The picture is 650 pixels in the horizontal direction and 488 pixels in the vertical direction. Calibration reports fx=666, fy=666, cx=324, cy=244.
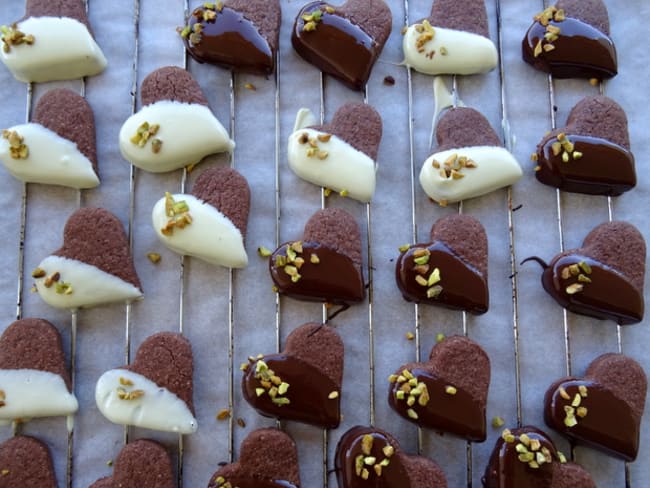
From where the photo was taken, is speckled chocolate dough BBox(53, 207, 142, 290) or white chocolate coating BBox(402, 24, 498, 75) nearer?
speckled chocolate dough BBox(53, 207, 142, 290)

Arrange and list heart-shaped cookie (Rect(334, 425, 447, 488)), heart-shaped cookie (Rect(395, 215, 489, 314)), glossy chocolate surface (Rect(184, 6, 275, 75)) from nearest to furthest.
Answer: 1. heart-shaped cookie (Rect(334, 425, 447, 488))
2. heart-shaped cookie (Rect(395, 215, 489, 314))
3. glossy chocolate surface (Rect(184, 6, 275, 75))

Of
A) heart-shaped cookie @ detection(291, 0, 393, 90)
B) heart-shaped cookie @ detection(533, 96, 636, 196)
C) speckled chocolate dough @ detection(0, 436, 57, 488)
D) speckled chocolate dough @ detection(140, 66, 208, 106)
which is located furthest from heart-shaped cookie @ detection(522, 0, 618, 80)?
speckled chocolate dough @ detection(0, 436, 57, 488)

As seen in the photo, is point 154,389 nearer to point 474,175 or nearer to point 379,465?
point 379,465

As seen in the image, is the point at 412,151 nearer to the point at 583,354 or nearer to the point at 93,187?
the point at 583,354

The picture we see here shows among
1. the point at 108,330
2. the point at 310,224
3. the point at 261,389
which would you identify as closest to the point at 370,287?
the point at 310,224

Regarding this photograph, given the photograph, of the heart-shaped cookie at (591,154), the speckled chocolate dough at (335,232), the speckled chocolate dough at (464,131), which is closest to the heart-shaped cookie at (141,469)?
the speckled chocolate dough at (335,232)

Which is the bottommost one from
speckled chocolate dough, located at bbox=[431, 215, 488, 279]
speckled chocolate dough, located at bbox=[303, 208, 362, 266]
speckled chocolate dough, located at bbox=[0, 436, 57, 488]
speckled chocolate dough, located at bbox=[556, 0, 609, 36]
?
speckled chocolate dough, located at bbox=[0, 436, 57, 488]

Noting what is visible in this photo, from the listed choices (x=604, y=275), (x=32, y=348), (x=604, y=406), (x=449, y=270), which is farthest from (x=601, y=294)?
(x=32, y=348)

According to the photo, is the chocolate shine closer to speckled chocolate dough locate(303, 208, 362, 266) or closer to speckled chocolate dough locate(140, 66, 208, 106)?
speckled chocolate dough locate(303, 208, 362, 266)
